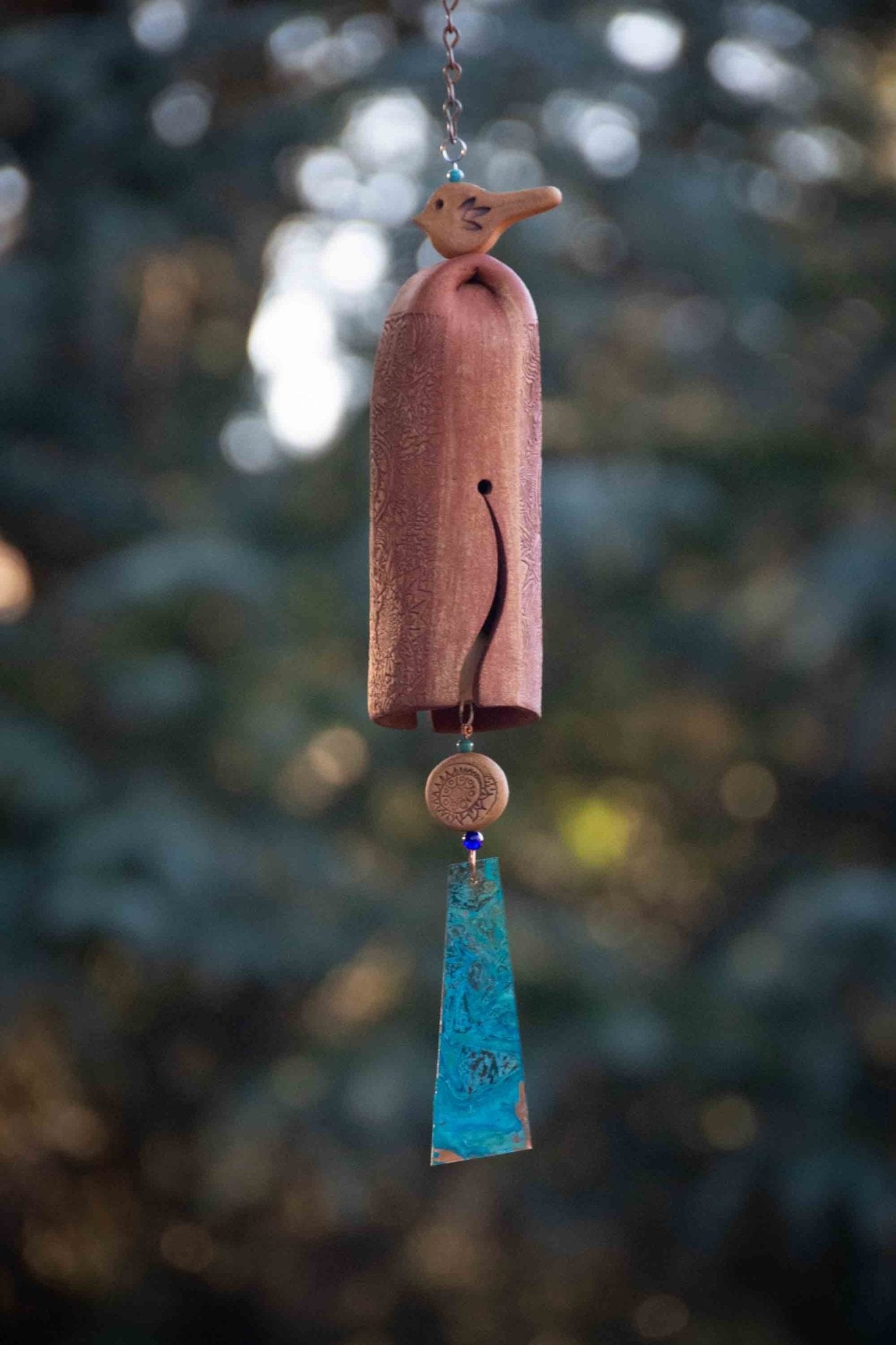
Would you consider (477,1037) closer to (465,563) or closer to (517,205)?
(465,563)

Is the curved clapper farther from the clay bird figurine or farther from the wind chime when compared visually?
the clay bird figurine

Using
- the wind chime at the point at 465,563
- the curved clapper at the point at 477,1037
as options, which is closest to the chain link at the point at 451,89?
the wind chime at the point at 465,563

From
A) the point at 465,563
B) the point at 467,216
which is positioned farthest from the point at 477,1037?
the point at 467,216

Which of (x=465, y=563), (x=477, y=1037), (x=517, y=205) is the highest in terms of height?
(x=517, y=205)

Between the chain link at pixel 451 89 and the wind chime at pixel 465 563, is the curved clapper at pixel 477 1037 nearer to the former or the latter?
the wind chime at pixel 465 563

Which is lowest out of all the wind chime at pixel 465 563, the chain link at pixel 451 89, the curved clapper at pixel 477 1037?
the curved clapper at pixel 477 1037

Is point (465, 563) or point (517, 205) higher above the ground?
point (517, 205)

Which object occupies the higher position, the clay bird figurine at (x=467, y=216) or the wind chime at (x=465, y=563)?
the clay bird figurine at (x=467, y=216)
